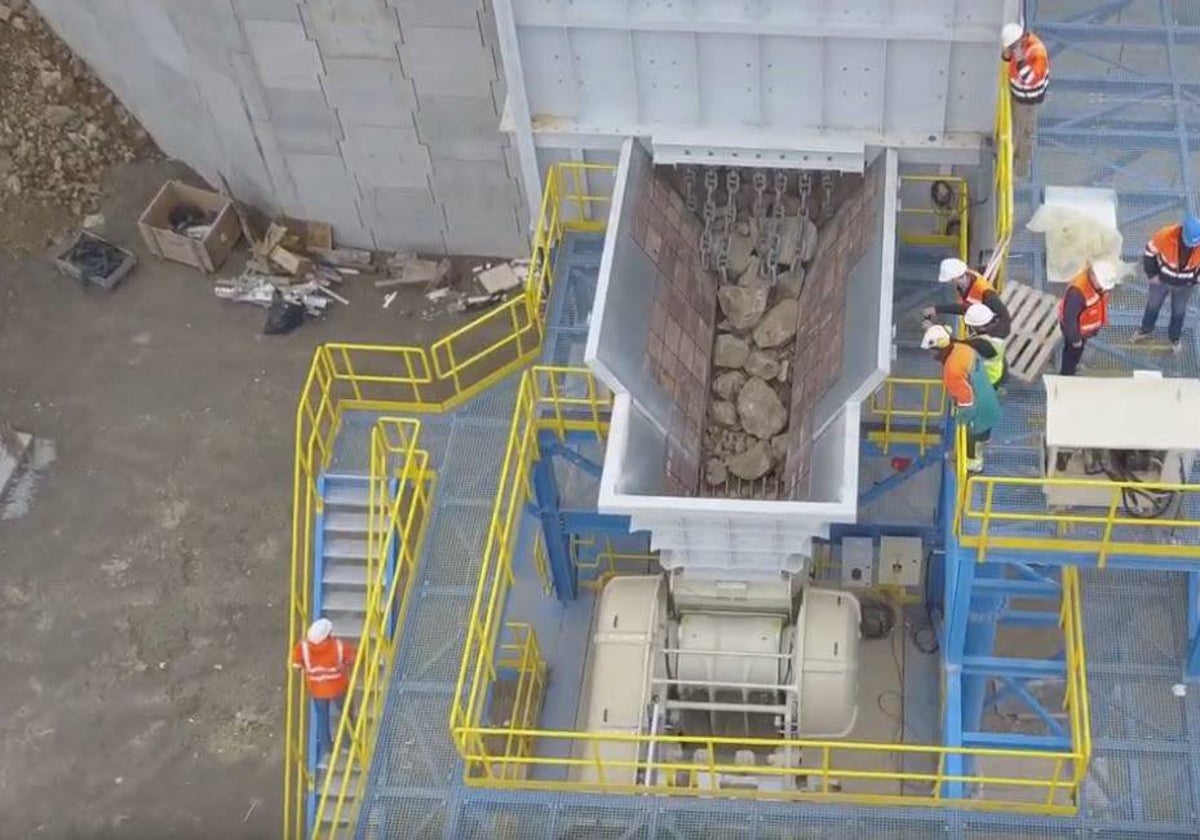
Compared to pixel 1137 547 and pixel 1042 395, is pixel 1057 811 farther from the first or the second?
pixel 1042 395

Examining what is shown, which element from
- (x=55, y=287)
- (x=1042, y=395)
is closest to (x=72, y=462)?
(x=55, y=287)

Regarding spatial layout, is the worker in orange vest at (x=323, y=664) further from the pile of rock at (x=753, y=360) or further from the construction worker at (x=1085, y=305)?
the construction worker at (x=1085, y=305)

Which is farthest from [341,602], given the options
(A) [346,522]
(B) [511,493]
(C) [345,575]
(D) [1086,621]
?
(D) [1086,621]

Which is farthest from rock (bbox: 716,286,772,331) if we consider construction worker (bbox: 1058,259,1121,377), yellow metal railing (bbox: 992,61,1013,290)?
construction worker (bbox: 1058,259,1121,377)

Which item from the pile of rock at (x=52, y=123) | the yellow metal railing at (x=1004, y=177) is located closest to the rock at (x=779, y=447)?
the yellow metal railing at (x=1004, y=177)

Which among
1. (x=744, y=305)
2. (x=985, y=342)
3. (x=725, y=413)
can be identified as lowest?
(x=985, y=342)

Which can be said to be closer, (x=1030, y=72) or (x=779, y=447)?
(x=1030, y=72)

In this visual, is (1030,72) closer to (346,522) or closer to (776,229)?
(776,229)
